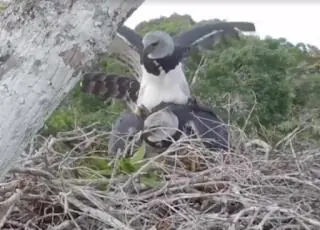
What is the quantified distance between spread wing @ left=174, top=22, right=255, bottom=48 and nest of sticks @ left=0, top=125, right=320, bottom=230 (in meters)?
1.51

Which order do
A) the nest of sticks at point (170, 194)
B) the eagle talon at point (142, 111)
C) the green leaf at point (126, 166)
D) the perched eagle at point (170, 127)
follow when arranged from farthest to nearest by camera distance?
1. the eagle talon at point (142, 111)
2. the perched eagle at point (170, 127)
3. the green leaf at point (126, 166)
4. the nest of sticks at point (170, 194)

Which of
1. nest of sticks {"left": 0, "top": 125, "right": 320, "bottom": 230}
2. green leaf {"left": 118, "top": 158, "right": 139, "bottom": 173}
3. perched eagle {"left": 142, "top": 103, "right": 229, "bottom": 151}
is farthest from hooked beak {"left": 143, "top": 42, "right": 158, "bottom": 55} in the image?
green leaf {"left": 118, "top": 158, "right": 139, "bottom": 173}

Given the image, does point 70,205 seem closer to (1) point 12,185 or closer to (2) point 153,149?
(1) point 12,185

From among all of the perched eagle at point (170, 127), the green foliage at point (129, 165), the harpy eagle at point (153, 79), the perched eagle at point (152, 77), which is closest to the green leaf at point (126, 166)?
the green foliage at point (129, 165)

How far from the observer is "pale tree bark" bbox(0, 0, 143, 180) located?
1.46 meters

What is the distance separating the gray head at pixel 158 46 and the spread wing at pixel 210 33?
30 cm

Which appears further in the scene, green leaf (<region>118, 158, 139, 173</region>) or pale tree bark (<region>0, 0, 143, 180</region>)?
green leaf (<region>118, 158, 139, 173</region>)

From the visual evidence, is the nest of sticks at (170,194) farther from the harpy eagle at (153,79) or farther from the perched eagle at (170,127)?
the harpy eagle at (153,79)

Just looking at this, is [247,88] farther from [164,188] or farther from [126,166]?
[164,188]

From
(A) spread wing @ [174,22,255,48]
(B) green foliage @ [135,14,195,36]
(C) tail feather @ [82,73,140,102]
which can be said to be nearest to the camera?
(C) tail feather @ [82,73,140,102]

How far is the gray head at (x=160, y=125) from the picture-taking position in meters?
3.45

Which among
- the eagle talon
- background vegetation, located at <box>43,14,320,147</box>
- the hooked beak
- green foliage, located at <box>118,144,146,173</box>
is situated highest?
green foliage, located at <box>118,144,146,173</box>

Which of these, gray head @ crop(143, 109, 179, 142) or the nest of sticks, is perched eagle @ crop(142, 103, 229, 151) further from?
the nest of sticks

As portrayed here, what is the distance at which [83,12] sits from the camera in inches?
59.6
